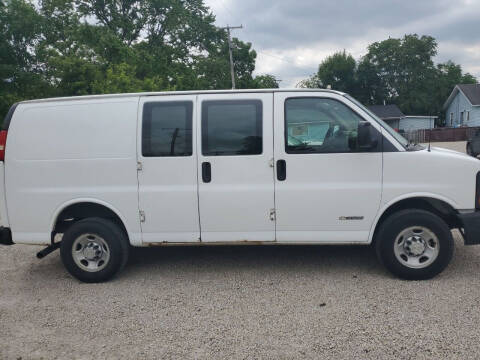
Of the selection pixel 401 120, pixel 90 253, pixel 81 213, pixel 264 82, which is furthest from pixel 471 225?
pixel 401 120

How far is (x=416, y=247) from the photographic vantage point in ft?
14.4

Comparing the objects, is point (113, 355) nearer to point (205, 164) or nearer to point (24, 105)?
point (205, 164)

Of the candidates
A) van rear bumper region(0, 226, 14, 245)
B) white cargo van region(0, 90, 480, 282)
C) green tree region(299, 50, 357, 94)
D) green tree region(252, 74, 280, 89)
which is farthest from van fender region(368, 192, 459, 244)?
green tree region(299, 50, 357, 94)

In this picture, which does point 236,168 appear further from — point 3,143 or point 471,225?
→ point 3,143

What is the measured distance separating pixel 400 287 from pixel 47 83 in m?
26.0

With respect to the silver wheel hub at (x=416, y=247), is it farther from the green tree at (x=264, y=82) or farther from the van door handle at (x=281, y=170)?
the green tree at (x=264, y=82)

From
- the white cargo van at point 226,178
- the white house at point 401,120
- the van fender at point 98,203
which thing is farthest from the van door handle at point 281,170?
the white house at point 401,120

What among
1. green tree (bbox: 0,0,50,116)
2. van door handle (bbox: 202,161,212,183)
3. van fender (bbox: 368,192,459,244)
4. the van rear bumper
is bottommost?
the van rear bumper

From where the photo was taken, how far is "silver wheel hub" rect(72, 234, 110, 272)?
4.70 metres

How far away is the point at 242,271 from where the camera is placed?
495 centimetres

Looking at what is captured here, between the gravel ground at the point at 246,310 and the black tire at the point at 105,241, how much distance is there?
0.14 meters

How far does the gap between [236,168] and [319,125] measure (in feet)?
3.56

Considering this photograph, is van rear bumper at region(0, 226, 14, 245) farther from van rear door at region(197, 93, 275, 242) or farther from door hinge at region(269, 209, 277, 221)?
door hinge at region(269, 209, 277, 221)

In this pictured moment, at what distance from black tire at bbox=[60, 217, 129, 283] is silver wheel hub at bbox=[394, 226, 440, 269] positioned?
3.20m
